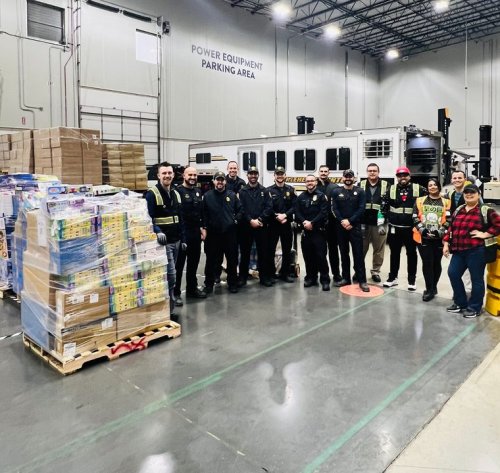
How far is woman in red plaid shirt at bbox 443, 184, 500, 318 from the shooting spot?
15.5 feet

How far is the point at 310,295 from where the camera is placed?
5.96 m

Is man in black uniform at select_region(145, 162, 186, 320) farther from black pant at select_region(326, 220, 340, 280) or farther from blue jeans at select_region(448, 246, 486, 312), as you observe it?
blue jeans at select_region(448, 246, 486, 312)

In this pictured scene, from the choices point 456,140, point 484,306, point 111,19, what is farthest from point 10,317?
point 456,140

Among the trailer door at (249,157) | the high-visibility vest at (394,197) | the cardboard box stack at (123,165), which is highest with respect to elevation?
the trailer door at (249,157)

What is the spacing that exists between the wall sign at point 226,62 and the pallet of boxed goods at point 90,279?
12.4 metres

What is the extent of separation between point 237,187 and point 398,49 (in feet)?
63.0

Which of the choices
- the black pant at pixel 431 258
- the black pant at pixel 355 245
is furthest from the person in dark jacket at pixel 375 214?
the black pant at pixel 431 258

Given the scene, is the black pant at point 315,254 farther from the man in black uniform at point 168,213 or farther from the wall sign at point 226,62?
the wall sign at point 226,62

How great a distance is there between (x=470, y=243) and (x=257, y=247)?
9.52 feet

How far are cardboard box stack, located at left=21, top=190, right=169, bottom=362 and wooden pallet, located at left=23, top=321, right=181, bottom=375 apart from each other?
0.06 meters

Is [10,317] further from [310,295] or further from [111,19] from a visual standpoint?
[111,19]

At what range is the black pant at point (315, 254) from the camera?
620cm

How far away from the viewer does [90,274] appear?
3869 mm

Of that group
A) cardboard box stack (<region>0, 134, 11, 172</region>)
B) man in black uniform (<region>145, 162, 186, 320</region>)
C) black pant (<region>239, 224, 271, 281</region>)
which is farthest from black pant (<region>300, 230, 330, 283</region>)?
cardboard box stack (<region>0, 134, 11, 172</region>)
